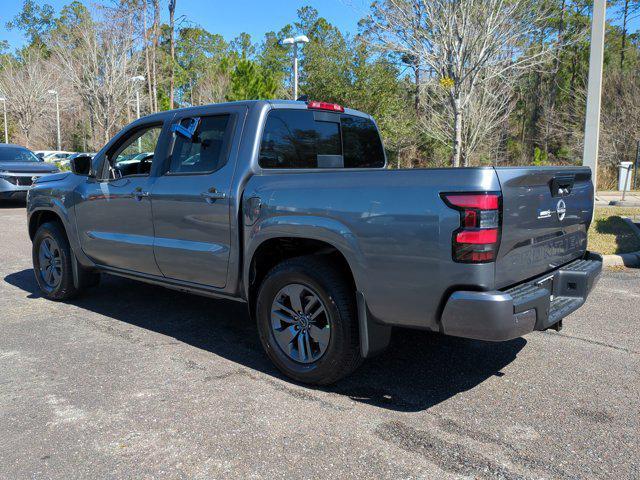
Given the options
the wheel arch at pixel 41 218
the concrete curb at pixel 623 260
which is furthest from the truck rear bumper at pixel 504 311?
the concrete curb at pixel 623 260

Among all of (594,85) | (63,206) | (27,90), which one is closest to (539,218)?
(63,206)

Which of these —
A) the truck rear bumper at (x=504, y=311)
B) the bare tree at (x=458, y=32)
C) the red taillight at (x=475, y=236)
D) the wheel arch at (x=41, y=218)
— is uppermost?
the bare tree at (x=458, y=32)

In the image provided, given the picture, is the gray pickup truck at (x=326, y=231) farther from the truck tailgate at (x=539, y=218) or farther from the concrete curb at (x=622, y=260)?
the concrete curb at (x=622, y=260)

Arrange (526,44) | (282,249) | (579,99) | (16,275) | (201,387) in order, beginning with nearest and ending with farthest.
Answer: (201,387), (282,249), (16,275), (526,44), (579,99)

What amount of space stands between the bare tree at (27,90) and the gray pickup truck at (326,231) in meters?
49.7

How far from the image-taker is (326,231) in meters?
3.48

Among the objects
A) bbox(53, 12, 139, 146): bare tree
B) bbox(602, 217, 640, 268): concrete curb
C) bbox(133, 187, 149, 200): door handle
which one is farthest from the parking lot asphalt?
bbox(53, 12, 139, 146): bare tree

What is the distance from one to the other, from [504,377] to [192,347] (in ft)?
7.94

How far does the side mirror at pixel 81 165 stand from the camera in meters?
5.36

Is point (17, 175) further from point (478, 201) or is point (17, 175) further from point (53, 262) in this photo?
point (478, 201)

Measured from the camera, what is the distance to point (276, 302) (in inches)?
153

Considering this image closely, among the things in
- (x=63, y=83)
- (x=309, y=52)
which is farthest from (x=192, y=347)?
(x=63, y=83)

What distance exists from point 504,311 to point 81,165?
4.24 metres

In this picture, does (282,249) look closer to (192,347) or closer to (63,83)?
(192,347)
